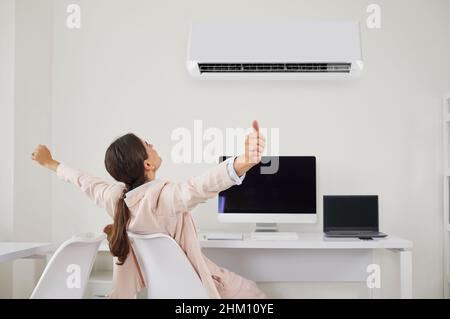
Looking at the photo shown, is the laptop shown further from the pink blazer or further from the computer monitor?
the pink blazer

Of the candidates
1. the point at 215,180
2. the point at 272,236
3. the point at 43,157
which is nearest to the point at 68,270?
the point at 215,180

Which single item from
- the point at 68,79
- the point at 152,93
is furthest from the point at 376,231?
the point at 68,79

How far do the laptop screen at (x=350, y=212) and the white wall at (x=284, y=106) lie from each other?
0.24 metres

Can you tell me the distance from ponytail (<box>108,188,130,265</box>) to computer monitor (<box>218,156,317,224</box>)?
0.98 metres

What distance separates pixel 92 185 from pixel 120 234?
0.36m

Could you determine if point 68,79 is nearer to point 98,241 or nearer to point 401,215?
point 98,241

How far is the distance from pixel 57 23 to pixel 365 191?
2.25m

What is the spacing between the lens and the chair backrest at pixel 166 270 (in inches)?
62.4

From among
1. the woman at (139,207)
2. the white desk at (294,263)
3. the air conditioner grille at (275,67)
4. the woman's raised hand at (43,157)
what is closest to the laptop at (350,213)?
the white desk at (294,263)
